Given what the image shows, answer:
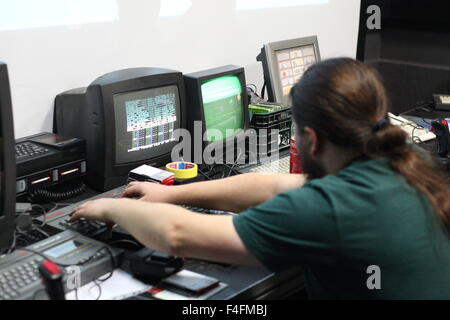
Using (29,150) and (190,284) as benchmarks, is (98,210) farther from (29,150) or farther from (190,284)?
(29,150)

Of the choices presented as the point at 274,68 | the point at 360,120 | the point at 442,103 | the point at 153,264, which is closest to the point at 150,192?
the point at 153,264

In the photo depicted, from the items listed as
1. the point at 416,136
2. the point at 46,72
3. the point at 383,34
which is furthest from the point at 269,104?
the point at 383,34

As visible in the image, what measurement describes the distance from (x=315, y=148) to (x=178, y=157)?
1009 mm

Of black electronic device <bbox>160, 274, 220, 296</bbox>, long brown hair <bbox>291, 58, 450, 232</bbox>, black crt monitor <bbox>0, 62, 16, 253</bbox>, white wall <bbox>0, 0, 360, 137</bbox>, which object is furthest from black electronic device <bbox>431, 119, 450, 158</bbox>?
black crt monitor <bbox>0, 62, 16, 253</bbox>

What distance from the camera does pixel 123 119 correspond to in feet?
6.45

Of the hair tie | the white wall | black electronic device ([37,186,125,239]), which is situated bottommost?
black electronic device ([37,186,125,239])

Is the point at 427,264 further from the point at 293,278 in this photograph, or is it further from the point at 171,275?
the point at 171,275

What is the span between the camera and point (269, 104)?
8.23ft

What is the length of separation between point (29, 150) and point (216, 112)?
746 millimetres

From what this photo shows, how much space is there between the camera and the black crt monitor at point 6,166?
141cm

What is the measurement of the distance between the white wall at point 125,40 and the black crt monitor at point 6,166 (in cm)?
69

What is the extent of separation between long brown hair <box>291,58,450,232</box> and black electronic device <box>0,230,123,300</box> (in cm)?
62

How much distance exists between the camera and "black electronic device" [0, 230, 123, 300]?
1310 mm

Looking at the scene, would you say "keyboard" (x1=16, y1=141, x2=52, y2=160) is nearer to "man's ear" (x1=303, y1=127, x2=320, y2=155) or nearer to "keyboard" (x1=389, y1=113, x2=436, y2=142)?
"man's ear" (x1=303, y1=127, x2=320, y2=155)
